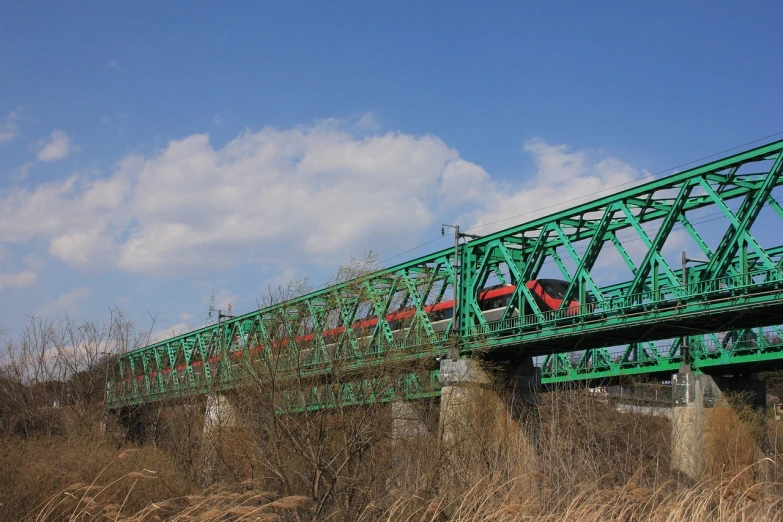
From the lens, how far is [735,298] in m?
23.9

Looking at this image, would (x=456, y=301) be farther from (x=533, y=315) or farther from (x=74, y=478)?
(x=74, y=478)

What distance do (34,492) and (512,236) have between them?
71.8ft

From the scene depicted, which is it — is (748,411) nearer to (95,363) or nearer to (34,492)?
(34,492)

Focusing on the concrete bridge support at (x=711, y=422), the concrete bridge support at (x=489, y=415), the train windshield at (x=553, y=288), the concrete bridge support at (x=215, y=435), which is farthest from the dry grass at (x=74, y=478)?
the concrete bridge support at (x=711, y=422)

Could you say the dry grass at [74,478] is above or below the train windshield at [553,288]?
below

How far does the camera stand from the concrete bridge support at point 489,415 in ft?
64.4

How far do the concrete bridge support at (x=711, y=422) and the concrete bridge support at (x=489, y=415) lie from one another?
22.5 feet

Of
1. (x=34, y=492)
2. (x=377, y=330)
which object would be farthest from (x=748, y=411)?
(x=34, y=492)

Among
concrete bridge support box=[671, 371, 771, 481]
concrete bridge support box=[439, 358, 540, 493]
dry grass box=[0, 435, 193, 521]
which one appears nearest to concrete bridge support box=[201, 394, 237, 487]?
dry grass box=[0, 435, 193, 521]

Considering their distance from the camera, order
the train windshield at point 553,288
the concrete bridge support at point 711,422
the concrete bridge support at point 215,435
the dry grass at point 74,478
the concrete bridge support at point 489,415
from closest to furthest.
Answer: the dry grass at point 74,478
the concrete bridge support at point 489,415
the concrete bridge support at point 215,435
the concrete bridge support at point 711,422
the train windshield at point 553,288

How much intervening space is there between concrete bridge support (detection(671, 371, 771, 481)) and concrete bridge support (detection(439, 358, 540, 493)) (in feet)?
22.5

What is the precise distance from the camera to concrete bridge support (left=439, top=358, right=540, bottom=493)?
19.6 m

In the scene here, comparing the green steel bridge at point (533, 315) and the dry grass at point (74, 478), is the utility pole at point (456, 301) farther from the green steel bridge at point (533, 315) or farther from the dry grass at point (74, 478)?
the dry grass at point (74, 478)

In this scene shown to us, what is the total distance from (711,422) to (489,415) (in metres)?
13.8
